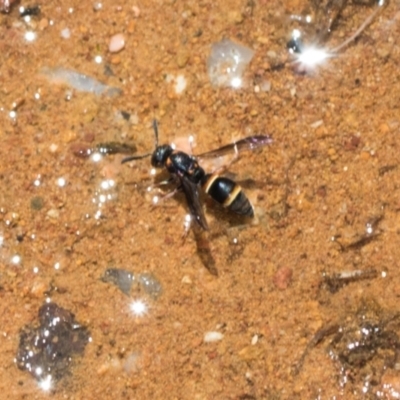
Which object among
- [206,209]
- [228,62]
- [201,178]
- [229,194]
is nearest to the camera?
[229,194]

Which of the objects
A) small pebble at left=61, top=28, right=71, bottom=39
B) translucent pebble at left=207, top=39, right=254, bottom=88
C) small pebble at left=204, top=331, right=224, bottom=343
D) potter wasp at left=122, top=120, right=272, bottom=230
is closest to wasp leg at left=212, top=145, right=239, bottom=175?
potter wasp at left=122, top=120, right=272, bottom=230

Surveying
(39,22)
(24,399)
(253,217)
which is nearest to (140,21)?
(39,22)

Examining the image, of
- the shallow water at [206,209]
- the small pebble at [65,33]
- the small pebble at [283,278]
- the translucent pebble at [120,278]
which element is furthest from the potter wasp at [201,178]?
the small pebble at [65,33]

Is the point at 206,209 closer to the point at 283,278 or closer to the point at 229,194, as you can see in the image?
the point at 229,194

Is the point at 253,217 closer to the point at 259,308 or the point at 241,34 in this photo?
the point at 259,308

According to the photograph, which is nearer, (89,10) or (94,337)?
(94,337)

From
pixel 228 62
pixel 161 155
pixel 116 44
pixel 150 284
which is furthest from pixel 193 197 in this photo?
pixel 116 44
